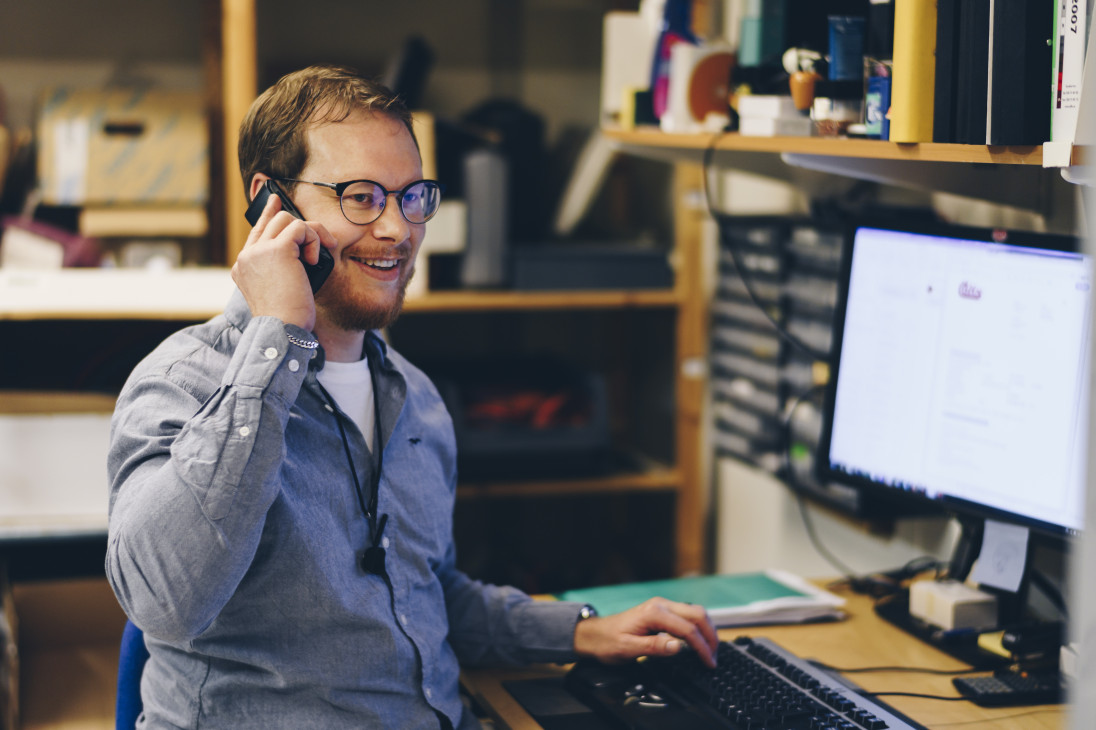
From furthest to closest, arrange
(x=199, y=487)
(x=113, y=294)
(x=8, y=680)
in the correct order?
(x=113, y=294)
(x=8, y=680)
(x=199, y=487)

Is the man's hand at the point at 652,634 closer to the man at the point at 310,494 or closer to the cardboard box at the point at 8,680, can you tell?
the man at the point at 310,494

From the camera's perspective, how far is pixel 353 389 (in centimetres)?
130

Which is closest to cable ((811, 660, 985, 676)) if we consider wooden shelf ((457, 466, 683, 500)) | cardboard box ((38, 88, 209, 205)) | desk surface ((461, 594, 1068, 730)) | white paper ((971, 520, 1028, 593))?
desk surface ((461, 594, 1068, 730))

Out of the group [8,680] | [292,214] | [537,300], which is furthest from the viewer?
[537,300]

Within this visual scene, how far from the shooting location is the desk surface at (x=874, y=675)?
3.90 feet

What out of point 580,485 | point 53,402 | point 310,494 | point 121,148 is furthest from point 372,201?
point 580,485

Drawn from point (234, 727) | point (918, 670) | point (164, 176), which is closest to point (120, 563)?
point (234, 727)

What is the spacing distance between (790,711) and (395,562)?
1.45ft

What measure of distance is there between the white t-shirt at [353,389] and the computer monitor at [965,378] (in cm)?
64

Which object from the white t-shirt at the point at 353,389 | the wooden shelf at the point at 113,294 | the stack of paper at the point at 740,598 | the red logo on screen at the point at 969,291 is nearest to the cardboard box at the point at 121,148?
the wooden shelf at the point at 113,294

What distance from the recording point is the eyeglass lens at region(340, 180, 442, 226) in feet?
4.03

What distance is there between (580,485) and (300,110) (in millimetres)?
1431

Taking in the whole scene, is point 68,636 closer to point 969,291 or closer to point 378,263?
point 378,263

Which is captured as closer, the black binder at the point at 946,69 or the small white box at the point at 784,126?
the black binder at the point at 946,69
